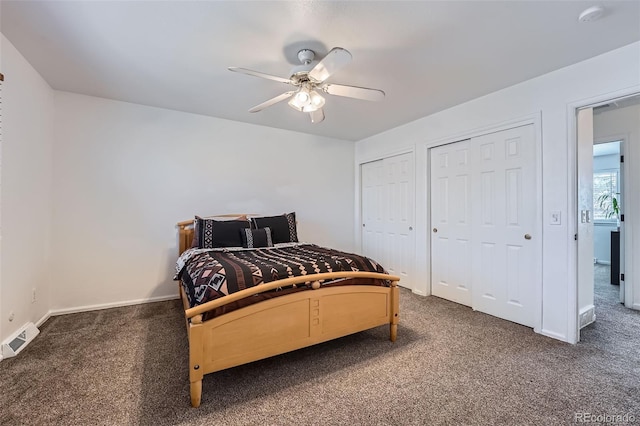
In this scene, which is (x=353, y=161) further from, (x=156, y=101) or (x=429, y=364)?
(x=429, y=364)

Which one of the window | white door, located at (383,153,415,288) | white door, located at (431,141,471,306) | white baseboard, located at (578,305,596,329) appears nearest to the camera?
white baseboard, located at (578,305,596,329)

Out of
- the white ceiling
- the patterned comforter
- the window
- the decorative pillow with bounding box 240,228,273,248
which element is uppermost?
the white ceiling

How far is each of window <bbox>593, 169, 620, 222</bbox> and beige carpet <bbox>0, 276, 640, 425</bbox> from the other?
4421 mm

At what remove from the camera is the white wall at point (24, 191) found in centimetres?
214

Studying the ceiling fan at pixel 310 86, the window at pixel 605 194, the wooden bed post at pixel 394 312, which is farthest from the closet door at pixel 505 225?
the window at pixel 605 194

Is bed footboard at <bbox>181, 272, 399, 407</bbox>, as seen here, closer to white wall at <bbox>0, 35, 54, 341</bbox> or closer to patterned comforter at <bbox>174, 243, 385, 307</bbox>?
patterned comforter at <bbox>174, 243, 385, 307</bbox>

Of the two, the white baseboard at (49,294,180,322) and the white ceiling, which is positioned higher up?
the white ceiling

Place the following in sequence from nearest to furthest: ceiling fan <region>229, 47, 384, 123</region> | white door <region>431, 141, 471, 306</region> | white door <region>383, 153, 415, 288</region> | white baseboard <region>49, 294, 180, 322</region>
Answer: ceiling fan <region>229, 47, 384, 123</region>
white baseboard <region>49, 294, 180, 322</region>
white door <region>431, 141, 471, 306</region>
white door <region>383, 153, 415, 288</region>

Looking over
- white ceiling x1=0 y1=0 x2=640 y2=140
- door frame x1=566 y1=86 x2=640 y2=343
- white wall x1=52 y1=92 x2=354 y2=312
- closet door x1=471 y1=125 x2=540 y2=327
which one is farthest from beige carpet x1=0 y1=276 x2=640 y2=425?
white ceiling x1=0 y1=0 x2=640 y2=140

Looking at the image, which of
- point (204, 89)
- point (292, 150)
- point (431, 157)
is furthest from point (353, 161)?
point (204, 89)

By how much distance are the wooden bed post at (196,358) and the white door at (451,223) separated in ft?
9.57

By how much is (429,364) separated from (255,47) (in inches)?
106

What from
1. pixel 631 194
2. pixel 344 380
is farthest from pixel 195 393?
pixel 631 194

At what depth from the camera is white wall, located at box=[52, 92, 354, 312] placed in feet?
9.89
